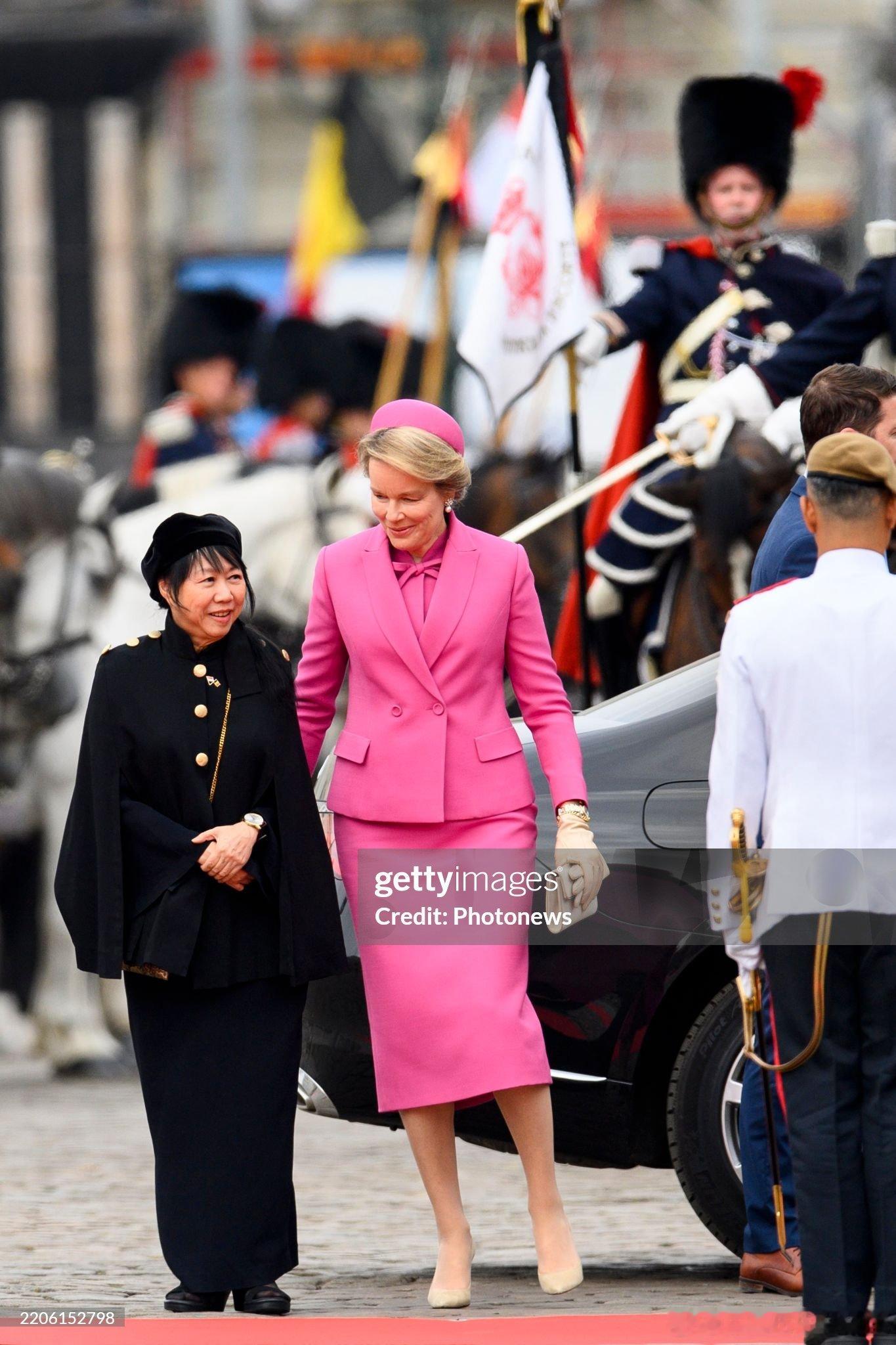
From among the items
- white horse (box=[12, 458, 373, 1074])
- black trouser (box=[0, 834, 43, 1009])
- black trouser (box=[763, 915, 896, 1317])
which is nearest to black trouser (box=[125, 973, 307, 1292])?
black trouser (box=[763, 915, 896, 1317])

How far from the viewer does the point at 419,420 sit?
5910 millimetres

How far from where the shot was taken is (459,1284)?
5.88 meters

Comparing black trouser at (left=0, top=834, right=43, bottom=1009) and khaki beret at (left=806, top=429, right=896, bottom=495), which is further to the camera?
black trouser at (left=0, top=834, right=43, bottom=1009)

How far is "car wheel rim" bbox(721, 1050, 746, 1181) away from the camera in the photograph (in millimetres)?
6344

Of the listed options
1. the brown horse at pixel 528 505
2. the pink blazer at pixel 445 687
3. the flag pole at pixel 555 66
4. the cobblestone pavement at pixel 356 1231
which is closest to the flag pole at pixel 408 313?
the brown horse at pixel 528 505

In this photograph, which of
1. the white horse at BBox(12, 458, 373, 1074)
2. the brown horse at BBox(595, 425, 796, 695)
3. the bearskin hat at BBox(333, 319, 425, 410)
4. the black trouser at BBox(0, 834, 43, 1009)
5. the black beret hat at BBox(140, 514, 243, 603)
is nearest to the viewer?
the black beret hat at BBox(140, 514, 243, 603)

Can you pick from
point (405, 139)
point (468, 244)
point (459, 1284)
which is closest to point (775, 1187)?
point (459, 1284)

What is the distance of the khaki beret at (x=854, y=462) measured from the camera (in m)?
5.16

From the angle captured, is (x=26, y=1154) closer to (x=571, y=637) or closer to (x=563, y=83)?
(x=571, y=637)

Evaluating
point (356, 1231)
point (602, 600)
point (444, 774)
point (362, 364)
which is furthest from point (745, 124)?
point (362, 364)

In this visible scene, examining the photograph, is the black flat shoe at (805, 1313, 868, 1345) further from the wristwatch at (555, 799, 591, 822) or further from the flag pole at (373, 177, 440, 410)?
the flag pole at (373, 177, 440, 410)

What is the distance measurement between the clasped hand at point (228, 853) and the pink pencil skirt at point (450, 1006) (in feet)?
0.74

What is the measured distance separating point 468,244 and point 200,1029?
15290 millimetres

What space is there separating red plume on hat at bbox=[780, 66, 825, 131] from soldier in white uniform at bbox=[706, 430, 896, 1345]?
493cm
